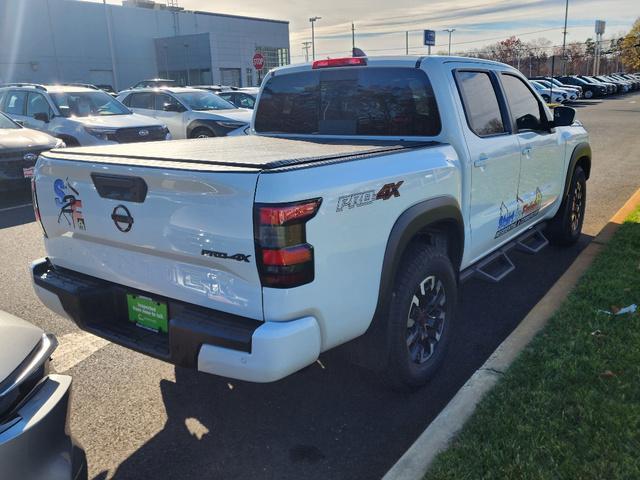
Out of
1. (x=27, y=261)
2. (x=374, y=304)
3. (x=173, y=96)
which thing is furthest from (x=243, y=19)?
(x=374, y=304)

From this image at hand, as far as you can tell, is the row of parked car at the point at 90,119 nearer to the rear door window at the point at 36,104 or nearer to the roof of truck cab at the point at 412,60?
the rear door window at the point at 36,104

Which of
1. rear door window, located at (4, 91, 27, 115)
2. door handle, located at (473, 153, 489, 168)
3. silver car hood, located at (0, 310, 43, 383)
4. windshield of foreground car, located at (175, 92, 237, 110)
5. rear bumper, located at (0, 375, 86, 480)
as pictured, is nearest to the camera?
rear bumper, located at (0, 375, 86, 480)

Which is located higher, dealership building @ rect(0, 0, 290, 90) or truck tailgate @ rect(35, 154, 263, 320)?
dealership building @ rect(0, 0, 290, 90)

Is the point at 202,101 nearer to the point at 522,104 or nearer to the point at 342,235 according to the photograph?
the point at 522,104

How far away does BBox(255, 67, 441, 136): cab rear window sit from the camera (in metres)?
3.86

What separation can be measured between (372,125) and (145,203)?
188cm

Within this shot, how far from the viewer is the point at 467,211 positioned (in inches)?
149

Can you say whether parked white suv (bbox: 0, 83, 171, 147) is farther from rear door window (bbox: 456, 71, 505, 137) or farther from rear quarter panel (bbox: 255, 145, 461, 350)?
rear quarter panel (bbox: 255, 145, 461, 350)

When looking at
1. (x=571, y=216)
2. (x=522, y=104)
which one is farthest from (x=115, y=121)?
(x=571, y=216)

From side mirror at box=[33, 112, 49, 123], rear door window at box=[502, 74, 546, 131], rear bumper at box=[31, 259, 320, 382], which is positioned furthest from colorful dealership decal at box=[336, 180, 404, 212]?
side mirror at box=[33, 112, 49, 123]

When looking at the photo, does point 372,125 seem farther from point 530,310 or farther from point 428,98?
point 530,310

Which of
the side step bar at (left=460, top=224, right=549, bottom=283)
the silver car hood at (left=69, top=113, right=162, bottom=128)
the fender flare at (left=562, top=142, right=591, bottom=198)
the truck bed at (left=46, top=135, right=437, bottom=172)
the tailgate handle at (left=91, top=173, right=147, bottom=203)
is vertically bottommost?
the side step bar at (left=460, top=224, right=549, bottom=283)

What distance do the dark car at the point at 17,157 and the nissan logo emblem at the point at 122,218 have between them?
676 cm

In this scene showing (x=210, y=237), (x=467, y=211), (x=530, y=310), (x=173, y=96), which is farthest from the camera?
(x=173, y=96)
